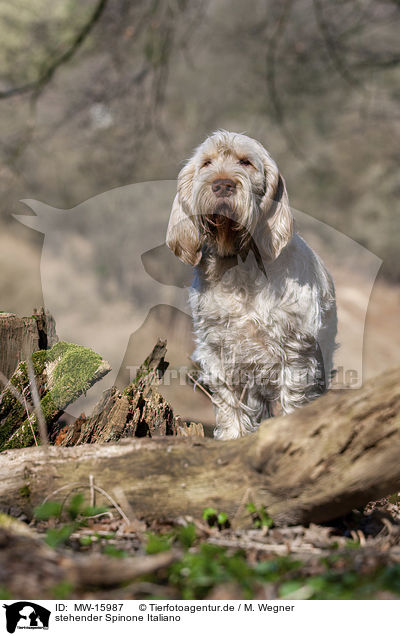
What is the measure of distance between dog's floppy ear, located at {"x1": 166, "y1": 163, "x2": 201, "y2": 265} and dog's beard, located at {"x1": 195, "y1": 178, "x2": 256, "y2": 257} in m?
0.15

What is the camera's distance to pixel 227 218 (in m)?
4.16

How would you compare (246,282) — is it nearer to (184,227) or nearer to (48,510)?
(184,227)

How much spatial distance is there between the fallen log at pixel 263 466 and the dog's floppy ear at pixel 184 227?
2059mm

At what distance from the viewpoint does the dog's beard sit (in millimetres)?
4062

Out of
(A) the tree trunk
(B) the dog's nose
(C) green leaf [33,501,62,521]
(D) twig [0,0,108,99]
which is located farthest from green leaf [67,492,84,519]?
(D) twig [0,0,108,99]

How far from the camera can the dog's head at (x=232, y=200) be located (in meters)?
4.07

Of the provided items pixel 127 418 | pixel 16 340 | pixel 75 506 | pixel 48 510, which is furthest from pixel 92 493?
pixel 16 340

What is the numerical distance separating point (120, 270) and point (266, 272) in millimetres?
6010

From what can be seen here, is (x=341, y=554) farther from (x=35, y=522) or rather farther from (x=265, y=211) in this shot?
(x=265, y=211)

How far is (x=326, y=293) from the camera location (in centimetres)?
481

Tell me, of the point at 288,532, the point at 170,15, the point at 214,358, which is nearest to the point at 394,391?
the point at 288,532
